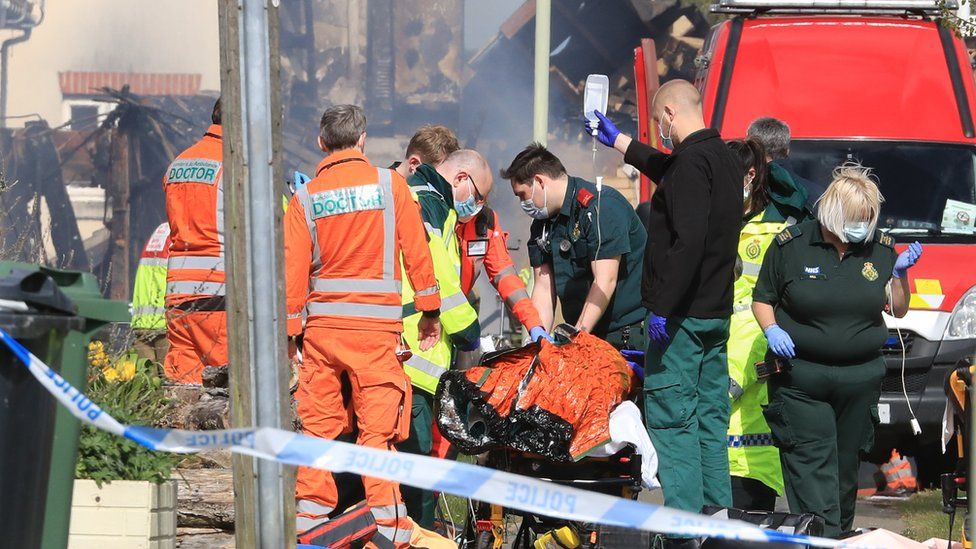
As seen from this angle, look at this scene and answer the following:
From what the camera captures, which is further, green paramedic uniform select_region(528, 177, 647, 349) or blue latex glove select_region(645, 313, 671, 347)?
green paramedic uniform select_region(528, 177, 647, 349)

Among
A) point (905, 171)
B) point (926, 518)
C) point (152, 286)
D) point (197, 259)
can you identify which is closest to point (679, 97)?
point (197, 259)

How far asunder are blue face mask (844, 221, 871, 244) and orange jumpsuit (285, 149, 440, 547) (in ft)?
6.03

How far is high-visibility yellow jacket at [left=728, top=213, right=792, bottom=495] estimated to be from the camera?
6719 millimetres

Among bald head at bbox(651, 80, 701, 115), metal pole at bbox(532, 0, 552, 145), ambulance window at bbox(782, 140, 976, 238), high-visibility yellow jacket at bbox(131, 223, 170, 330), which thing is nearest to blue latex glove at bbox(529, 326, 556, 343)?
bald head at bbox(651, 80, 701, 115)

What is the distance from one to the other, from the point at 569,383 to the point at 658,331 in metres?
0.45

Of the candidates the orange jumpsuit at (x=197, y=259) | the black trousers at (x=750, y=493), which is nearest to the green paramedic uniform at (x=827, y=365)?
the black trousers at (x=750, y=493)

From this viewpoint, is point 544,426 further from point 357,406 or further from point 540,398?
point 357,406

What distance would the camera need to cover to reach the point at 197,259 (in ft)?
24.6

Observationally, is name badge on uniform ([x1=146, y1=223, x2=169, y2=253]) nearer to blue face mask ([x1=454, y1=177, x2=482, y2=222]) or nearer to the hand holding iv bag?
blue face mask ([x1=454, y1=177, x2=482, y2=222])

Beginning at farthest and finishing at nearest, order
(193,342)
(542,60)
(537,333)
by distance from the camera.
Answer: (542,60) → (193,342) → (537,333)

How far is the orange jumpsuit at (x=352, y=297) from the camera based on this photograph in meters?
6.04

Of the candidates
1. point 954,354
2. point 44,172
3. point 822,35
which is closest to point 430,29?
point 44,172

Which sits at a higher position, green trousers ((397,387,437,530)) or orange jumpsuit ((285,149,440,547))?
orange jumpsuit ((285,149,440,547))

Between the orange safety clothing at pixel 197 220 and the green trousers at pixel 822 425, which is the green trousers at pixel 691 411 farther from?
the orange safety clothing at pixel 197 220
